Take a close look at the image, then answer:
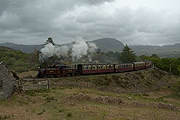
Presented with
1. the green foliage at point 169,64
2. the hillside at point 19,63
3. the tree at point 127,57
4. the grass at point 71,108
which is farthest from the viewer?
the tree at point 127,57

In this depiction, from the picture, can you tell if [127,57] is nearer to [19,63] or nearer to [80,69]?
[19,63]

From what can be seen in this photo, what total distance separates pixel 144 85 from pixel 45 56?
2398 cm

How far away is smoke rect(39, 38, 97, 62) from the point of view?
4169cm

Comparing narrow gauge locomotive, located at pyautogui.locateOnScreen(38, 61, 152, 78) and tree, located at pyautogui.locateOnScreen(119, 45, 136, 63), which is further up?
tree, located at pyautogui.locateOnScreen(119, 45, 136, 63)

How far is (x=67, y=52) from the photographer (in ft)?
154

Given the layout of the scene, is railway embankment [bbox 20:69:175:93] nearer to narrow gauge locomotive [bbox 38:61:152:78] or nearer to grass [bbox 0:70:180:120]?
narrow gauge locomotive [bbox 38:61:152:78]

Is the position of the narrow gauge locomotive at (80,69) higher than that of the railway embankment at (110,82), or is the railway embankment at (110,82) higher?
the narrow gauge locomotive at (80,69)

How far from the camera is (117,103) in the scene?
80.2ft

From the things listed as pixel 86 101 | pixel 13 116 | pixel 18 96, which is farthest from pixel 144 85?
pixel 13 116

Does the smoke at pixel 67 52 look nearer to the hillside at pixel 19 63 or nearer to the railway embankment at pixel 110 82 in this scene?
the railway embankment at pixel 110 82

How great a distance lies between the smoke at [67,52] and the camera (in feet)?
137

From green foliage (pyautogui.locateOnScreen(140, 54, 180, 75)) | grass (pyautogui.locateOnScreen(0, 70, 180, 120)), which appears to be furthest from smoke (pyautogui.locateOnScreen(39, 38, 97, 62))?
green foliage (pyautogui.locateOnScreen(140, 54, 180, 75))

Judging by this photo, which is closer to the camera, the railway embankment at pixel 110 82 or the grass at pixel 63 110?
the grass at pixel 63 110

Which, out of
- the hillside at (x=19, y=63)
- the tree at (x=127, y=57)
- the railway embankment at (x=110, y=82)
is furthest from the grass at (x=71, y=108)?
the tree at (x=127, y=57)
